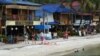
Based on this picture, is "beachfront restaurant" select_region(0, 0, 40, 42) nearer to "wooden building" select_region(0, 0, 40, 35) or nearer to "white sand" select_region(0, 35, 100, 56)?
"wooden building" select_region(0, 0, 40, 35)

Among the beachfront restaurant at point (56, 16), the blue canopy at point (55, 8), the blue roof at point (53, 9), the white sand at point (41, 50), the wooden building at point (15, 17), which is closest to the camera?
the white sand at point (41, 50)

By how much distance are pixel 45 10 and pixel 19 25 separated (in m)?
9.44

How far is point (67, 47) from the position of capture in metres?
44.1

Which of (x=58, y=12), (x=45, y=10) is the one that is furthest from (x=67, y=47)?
(x=58, y=12)

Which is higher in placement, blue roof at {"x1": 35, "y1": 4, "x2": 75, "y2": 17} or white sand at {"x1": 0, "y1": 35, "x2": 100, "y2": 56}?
blue roof at {"x1": 35, "y1": 4, "x2": 75, "y2": 17}

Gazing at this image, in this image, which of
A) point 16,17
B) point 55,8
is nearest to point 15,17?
point 16,17

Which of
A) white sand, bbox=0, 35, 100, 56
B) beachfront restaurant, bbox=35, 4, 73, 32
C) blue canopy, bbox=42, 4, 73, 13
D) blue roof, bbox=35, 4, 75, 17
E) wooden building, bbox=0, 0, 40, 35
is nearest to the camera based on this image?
white sand, bbox=0, 35, 100, 56

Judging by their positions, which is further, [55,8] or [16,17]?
[55,8]

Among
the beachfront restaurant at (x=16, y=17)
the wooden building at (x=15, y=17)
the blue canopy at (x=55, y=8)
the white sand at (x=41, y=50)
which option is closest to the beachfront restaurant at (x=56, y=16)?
the blue canopy at (x=55, y=8)

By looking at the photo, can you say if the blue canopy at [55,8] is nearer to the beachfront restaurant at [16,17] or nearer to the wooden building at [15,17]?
the beachfront restaurant at [16,17]

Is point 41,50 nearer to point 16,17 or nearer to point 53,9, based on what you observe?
point 16,17

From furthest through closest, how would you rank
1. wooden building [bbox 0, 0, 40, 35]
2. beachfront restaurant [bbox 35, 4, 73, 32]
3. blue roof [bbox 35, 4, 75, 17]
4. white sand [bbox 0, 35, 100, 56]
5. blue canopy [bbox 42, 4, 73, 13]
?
1. blue canopy [bbox 42, 4, 73, 13]
2. beachfront restaurant [bbox 35, 4, 73, 32]
3. blue roof [bbox 35, 4, 75, 17]
4. wooden building [bbox 0, 0, 40, 35]
5. white sand [bbox 0, 35, 100, 56]

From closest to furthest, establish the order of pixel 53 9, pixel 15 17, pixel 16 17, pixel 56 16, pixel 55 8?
pixel 15 17 → pixel 16 17 → pixel 53 9 → pixel 55 8 → pixel 56 16

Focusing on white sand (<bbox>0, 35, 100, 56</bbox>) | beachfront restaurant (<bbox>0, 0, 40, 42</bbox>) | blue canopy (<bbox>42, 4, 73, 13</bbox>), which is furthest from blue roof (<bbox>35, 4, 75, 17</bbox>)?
white sand (<bbox>0, 35, 100, 56</bbox>)
